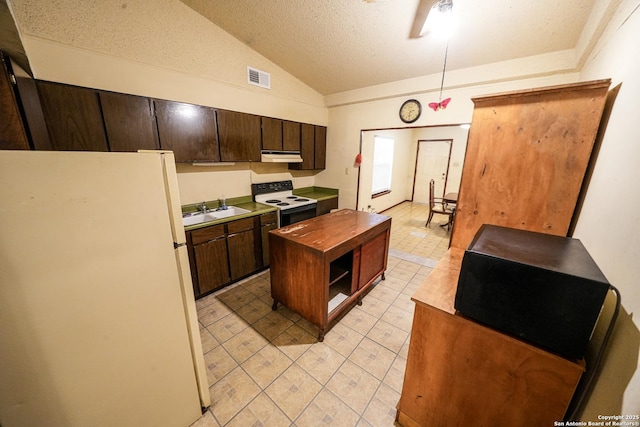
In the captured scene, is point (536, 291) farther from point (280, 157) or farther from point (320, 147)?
point (320, 147)

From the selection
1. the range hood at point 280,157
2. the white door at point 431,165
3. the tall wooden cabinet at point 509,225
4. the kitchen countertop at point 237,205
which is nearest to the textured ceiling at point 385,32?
the tall wooden cabinet at point 509,225

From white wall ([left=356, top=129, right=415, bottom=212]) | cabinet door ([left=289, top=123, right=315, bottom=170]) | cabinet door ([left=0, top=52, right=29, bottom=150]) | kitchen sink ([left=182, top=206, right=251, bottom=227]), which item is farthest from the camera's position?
white wall ([left=356, top=129, right=415, bottom=212])

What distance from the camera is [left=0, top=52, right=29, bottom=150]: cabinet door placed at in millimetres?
1082

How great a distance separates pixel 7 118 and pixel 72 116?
87 cm

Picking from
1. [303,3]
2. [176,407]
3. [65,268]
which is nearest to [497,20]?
[303,3]

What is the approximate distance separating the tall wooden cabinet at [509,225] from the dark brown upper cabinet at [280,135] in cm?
246

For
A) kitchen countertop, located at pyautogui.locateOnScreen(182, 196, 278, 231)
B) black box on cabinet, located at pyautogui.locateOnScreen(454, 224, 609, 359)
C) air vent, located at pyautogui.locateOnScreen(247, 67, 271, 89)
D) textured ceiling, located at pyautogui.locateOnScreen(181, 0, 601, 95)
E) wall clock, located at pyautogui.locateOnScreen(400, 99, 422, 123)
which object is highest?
textured ceiling, located at pyautogui.locateOnScreen(181, 0, 601, 95)

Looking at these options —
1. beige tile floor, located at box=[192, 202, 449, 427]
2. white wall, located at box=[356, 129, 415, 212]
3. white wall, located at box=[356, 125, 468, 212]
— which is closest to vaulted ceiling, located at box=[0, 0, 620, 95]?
white wall, located at box=[356, 129, 415, 212]

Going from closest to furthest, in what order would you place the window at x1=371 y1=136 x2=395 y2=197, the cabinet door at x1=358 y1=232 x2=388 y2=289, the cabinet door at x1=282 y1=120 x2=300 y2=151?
the cabinet door at x1=358 y1=232 x2=388 y2=289
the cabinet door at x1=282 y1=120 x2=300 y2=151
the window at x1=371 y1=136 x2=395 y2=197

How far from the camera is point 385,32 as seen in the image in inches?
88.4

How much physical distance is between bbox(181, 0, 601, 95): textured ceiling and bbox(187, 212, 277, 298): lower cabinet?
85.1 inches

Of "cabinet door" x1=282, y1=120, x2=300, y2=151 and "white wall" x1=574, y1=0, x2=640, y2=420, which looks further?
"cabinet door" x1=282, y1=120, x2=300, y2=151

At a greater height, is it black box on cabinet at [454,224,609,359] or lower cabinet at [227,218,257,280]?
black box on cabinet at [454,224,609,359]

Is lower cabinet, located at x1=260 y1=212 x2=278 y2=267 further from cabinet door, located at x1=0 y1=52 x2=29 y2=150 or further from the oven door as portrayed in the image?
cabinet door, located at x1=0 y1=52 x2=29 y2=150
